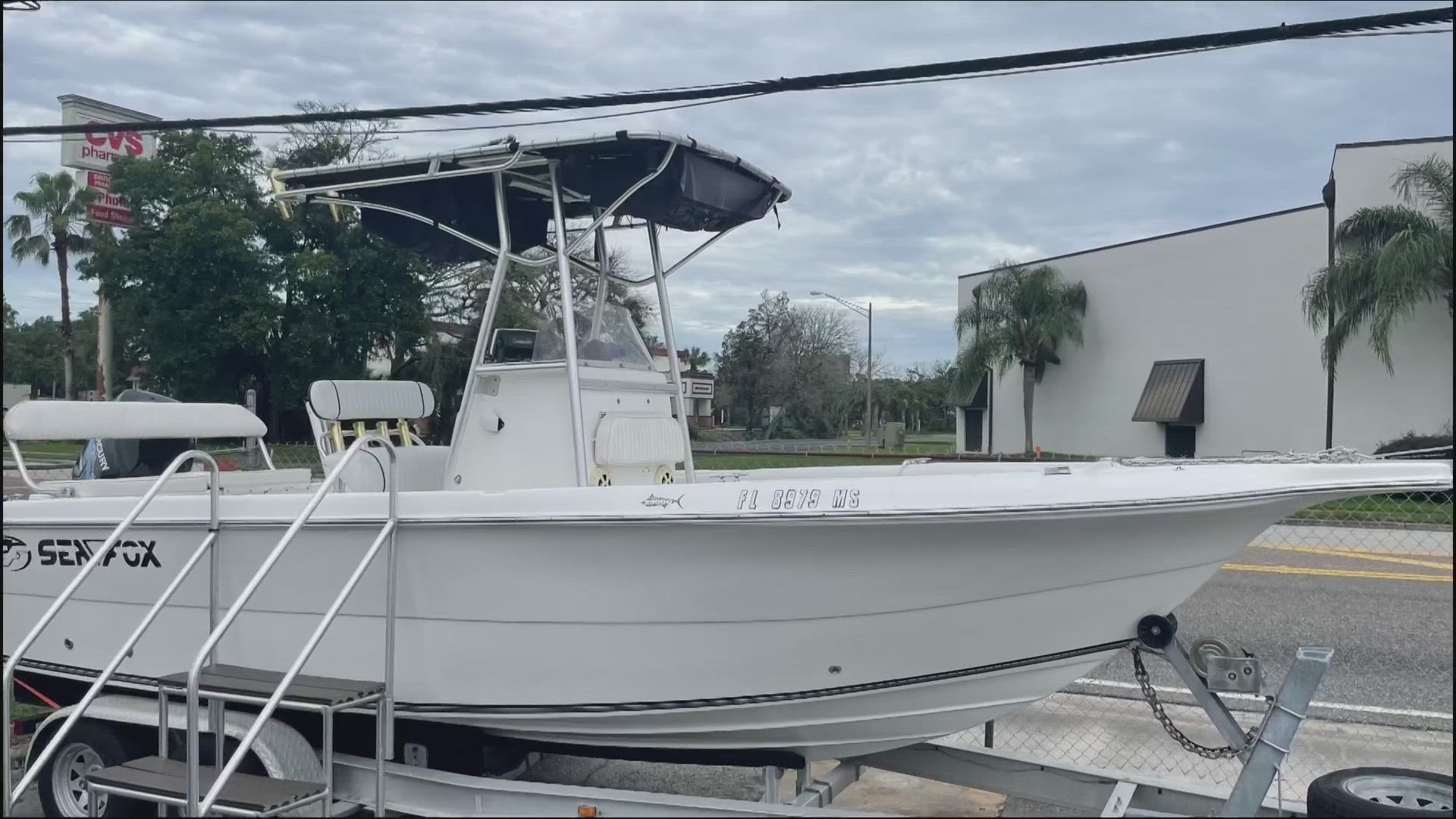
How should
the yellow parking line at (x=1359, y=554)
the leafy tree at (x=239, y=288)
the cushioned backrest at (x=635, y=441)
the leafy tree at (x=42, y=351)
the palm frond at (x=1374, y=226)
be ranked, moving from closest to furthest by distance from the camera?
the cushioned backrest at (x=635, y=441) → the yellow parking line at (x=1359, y=554) → the palm frond at (x=1374, y=226) → the leafy tree at (x=239, y=288) → the leafy tree at (x=42, y=351)

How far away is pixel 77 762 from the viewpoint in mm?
4141

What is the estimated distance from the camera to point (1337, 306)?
1977 centimetres

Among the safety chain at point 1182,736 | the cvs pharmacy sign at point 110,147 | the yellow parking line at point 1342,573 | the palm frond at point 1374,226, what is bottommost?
the yellow parking line at point 1342,573

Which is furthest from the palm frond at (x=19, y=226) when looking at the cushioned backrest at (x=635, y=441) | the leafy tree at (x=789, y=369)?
the cushioned backrest at (x=635, y=441)

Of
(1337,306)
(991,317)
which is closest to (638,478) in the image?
(1337,306)

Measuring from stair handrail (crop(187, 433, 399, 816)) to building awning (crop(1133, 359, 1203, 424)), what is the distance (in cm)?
2376

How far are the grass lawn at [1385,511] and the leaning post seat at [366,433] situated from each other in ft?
12.2

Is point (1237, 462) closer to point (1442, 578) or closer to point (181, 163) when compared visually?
point (1442, 578)

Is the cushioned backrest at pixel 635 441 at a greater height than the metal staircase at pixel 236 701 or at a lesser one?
greater

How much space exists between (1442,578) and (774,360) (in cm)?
4367

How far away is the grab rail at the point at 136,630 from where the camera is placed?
3.56m

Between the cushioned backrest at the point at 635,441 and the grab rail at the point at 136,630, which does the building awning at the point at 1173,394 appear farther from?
the grab rail at the point at 136,630

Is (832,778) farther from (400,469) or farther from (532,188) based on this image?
(532,188)

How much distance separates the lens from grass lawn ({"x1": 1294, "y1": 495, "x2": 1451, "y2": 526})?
5.56 meters
